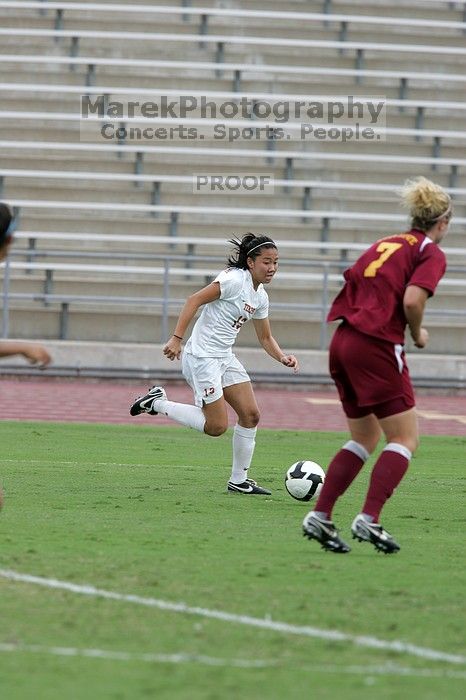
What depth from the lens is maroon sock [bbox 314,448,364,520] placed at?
684 centimetres

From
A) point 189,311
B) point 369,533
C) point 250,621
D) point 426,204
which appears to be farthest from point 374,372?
point 189,311

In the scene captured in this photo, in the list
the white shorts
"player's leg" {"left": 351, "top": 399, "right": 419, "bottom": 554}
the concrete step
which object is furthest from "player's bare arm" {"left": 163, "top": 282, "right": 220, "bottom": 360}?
the concrete step

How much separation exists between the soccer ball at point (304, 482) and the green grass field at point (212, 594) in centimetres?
12

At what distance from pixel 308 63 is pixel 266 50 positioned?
871 mm

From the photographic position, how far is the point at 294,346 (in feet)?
72.8

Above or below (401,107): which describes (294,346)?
below

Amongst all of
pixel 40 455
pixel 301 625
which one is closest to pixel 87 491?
pixel 40 455

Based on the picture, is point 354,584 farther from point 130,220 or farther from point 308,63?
point 308,63

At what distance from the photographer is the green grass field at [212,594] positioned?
14.1ft

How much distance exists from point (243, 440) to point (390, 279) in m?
3.24

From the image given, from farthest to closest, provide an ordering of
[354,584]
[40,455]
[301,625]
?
[40,455] < [354,584] < [301,625]

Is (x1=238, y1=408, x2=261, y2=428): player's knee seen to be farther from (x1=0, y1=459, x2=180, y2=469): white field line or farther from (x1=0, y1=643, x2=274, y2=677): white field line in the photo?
(x1=0, y1=643, x2=274, y2=677): white field line

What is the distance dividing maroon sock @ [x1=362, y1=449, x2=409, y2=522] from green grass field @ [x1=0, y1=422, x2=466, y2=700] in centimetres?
27

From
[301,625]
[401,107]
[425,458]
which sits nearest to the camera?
[301,625]
